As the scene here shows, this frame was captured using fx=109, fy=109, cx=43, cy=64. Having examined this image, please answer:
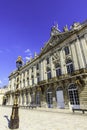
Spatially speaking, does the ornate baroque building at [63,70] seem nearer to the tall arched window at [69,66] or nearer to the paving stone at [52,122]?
the tall arched window at [69,66]

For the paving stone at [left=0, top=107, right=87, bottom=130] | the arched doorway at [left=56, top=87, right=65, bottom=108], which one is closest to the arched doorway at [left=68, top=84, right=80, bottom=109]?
the arched doorway at [left=56, top=87, right=65, bottom=108]

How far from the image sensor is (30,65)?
30.6 meters

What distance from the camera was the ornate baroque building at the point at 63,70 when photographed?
641 inches

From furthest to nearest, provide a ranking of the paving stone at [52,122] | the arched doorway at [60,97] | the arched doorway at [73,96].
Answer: the arched doorway at [60,97] < the arched doorway at [73,96] < the paving stone at [52,122]

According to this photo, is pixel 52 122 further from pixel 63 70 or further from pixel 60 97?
pixel 63 70

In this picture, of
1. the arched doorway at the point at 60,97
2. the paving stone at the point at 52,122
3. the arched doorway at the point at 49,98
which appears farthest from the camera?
the arched doorway at the point at 49,98

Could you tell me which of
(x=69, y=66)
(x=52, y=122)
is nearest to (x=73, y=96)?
(x=69, y=66)

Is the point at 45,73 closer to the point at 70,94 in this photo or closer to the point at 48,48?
the point at 48,48

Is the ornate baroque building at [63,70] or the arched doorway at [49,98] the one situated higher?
the ornate baroque building at [63,70]

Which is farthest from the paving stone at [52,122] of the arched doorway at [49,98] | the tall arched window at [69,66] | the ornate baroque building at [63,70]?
the arched doorway at [49,98]

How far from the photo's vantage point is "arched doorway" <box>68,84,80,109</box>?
53.1ft

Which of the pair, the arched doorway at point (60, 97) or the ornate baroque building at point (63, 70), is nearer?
the ornate baroque building at point (63, 70)

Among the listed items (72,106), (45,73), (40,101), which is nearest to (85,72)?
(72,106)

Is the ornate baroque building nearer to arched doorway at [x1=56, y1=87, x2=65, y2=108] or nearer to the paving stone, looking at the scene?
arched doorway at [x1=56, y1=87, x2=65, y2=108]
